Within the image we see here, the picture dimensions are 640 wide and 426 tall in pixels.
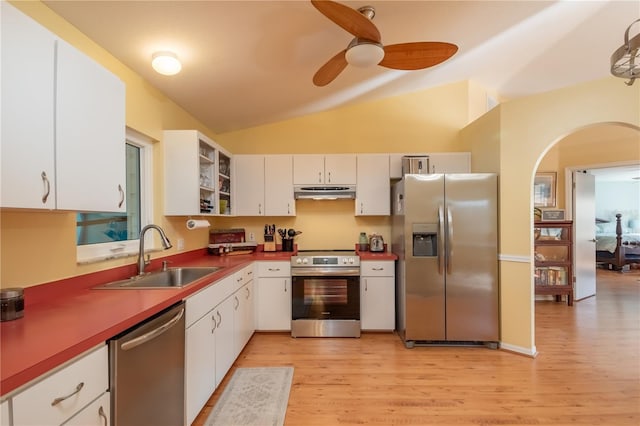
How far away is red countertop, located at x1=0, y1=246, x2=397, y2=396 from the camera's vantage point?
33.7 inches

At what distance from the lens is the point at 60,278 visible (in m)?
1.59

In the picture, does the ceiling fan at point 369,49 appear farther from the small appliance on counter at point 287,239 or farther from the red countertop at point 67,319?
the small appliance on counter at point 287,239

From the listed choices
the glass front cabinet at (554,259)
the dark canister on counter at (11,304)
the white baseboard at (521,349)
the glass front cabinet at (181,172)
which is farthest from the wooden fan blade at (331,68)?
the glass front cabinet at (554,259)

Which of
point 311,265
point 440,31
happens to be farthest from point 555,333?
point 440,31

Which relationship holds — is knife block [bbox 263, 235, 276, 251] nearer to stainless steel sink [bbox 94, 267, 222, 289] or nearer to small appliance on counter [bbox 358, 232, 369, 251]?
small appliance on counter [bbox 358, 232, 369, 251]

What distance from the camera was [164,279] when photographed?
2289 millimetres

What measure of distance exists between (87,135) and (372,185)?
2.85 meters

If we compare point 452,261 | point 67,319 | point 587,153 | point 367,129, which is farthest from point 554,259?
point 67,319

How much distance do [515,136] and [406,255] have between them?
161 centimetres

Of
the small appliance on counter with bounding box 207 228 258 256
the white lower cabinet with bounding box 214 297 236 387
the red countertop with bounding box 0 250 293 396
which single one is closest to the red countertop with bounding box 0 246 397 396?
the red countertop with bounding box 0 250 293 396

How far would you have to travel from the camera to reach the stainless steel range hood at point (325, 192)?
3550 mm

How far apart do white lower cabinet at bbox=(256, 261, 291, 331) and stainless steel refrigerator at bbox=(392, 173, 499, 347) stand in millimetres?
1321

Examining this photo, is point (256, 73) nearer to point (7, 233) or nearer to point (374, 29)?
point (374, 29)

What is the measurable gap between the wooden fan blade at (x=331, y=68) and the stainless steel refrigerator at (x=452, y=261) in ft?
4.43
